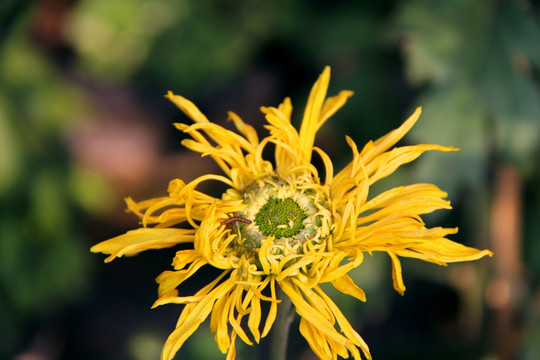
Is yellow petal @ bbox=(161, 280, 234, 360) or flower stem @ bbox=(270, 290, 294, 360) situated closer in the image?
yellow petal @ bbox=(161, 280, 234, 360)

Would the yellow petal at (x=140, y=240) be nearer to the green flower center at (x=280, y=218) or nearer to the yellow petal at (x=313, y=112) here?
the green flower center at (x=280, y=218)

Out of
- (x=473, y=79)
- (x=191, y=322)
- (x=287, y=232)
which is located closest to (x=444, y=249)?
(x=287, y=232)

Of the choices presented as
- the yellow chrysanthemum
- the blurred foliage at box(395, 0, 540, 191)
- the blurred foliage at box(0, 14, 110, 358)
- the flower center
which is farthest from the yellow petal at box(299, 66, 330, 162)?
the blurred foliage at box(0, 14, 110, 358)

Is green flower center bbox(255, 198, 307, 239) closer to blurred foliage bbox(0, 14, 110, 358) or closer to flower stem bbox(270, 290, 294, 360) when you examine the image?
flower stem bbox(270, 290, 294, 360)

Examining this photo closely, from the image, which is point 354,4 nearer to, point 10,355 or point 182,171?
point 182,171

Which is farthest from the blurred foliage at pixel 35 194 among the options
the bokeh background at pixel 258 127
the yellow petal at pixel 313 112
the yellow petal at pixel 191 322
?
the yellow petal at pixel 313 112

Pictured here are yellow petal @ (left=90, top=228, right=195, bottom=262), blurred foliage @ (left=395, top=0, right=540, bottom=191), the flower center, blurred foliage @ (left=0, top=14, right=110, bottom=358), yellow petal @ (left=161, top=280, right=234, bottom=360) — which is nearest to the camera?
yellow petal @ (left=161, top=280, right=234, bottom=360)

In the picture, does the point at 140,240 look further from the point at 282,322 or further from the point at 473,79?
the point at 473,79

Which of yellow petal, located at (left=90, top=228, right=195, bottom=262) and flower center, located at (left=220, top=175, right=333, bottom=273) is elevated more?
yellow petal, located at (left=90, top=228, right=195, bottom=262)
